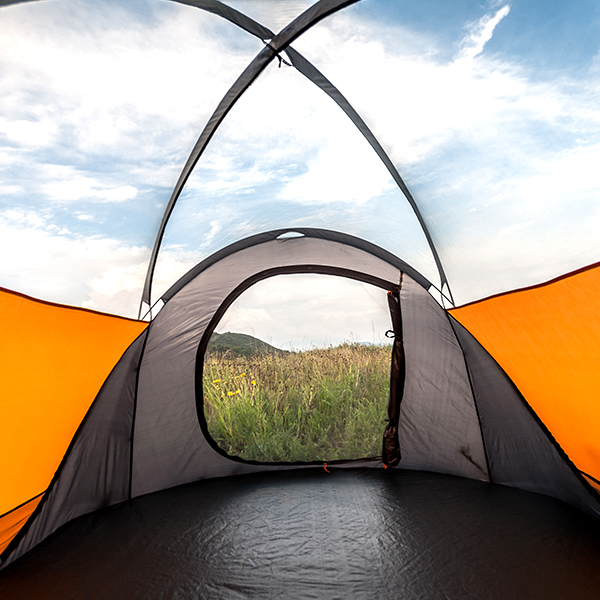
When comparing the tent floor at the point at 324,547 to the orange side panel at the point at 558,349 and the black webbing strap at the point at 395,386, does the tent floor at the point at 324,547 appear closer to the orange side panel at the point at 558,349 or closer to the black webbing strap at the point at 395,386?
the black webbing strap at the point at 395,386

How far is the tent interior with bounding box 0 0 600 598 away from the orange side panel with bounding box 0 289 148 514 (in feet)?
0.04

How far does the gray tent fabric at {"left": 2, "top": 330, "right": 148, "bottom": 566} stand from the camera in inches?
90.9

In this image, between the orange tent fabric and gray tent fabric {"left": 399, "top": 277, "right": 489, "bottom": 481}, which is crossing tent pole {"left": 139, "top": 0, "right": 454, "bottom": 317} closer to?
gray tent fabric {"left": 399, "top": 277, "right": 489, "bottom": 481}

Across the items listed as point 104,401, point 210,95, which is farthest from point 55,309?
point 210,95

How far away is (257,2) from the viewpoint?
1958mm

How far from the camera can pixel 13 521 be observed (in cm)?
203

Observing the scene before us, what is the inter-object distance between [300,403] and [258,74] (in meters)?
2.62

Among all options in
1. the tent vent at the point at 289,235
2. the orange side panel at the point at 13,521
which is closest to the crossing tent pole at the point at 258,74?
the tent vent at the point at 289,235

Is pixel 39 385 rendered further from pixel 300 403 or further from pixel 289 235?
pixel 300 403

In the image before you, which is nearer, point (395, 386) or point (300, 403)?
point (395, 386)

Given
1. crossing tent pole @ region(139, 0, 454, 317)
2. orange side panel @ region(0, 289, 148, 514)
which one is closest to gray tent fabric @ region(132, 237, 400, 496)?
crossing tent pole @ region(139, 0, 454, 317)

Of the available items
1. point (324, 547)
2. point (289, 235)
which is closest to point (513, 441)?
point (324, 547)

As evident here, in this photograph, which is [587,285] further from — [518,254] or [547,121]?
[547,121]

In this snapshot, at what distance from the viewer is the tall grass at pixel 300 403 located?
3.43 meters
